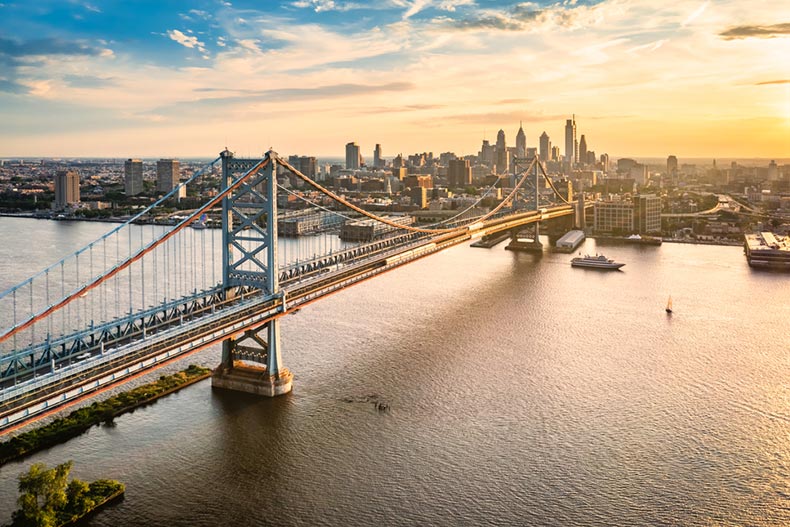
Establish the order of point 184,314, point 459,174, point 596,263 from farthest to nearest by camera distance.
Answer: point 459,174
point 596,263
point 184,314

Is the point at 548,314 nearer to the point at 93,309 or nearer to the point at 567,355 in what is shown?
the point at 567,355

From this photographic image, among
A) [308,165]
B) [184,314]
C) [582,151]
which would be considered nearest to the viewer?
[184,314]

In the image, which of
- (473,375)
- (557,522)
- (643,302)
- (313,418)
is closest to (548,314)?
(643,302)

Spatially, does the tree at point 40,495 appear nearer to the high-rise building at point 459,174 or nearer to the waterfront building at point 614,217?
the waterfront building at point 614,217

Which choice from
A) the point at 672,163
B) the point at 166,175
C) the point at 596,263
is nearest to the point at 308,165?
the point at 166,175

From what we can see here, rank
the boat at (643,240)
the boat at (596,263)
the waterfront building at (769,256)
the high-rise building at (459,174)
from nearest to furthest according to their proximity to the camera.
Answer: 1. the boat at (596,263)
2. the waterfront building at (769,256)
3. the boat at (643,240)
4. the high-rise building at (459,174)

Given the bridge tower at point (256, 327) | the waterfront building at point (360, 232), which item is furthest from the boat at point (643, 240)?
the bridge tower at point (256, 327)

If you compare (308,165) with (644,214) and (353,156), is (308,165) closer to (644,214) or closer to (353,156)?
(353,156)
